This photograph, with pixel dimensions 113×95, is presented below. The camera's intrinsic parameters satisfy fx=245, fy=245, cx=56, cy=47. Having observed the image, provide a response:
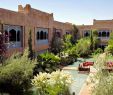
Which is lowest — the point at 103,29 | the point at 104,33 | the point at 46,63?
the point at 46,63

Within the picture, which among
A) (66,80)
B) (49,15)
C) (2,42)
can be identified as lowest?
(66,80)

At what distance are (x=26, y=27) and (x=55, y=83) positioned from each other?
13.5 meters

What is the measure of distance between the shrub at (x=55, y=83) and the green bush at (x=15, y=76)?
2.25 m

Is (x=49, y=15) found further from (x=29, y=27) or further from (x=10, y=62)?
(x=10, y=62)

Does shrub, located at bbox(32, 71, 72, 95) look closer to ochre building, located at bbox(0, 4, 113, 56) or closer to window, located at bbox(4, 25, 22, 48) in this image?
ochre building, located at bbox(0, 4, 113, 56)

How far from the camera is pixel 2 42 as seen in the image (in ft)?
49.1

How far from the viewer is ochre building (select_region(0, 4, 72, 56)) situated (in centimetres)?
2099

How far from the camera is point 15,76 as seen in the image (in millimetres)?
14750

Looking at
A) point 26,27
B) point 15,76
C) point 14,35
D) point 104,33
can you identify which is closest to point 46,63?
point 14,35

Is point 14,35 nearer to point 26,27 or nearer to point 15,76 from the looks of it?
point 26,27

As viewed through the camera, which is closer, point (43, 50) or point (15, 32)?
point (15, 32)

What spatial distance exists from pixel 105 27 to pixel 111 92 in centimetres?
3867

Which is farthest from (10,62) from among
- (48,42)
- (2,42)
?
(48,42)

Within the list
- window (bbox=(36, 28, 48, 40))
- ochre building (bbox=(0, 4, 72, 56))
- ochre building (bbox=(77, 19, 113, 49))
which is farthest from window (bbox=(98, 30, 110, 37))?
window (bbox=(36, 28, 48, 40))
